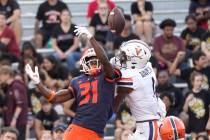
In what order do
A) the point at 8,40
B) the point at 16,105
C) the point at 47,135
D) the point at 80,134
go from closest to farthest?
the point at 80,134 < the point at 47,135 < the point at 16,105 < the point at 8,40

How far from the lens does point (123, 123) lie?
1633cm

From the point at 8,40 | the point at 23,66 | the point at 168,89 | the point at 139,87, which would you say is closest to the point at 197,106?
the point at 168,89

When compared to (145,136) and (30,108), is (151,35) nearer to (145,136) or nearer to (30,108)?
(30,108)

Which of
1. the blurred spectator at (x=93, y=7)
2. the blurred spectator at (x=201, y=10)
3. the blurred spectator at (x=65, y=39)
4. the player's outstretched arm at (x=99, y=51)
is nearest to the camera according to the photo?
the player's outstretched arm at (x=99, y=51)

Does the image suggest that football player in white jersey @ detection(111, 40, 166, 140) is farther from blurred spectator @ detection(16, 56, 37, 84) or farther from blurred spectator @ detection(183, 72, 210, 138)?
blurred spectator @ detection(16, 56, 37, 84)

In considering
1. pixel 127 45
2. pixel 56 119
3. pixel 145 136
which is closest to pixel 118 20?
pixel 127 45

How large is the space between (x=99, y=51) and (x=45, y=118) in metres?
5.26

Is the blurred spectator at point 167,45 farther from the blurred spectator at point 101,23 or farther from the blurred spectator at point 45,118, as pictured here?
the blurred spectator at point 45,118

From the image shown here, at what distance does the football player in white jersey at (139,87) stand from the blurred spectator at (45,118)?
4484mm

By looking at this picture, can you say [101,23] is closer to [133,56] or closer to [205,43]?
[205,43]

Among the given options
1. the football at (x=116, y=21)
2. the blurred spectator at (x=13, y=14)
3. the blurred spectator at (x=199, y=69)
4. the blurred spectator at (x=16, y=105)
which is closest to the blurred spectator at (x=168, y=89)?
the blurred spectator at (x=199, y=69)

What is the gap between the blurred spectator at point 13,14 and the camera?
725 inches

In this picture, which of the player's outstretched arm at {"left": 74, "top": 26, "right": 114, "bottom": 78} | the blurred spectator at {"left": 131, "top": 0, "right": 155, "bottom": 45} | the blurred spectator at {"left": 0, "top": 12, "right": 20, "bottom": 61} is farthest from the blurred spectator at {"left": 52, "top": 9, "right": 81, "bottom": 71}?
the player's outstretched arm at {"left": 74, "top": 26, "right": 114, "bottom": 78}

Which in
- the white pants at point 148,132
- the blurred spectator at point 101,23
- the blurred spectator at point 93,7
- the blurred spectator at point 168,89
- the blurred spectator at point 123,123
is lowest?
the blurred spectator at point 123,123
